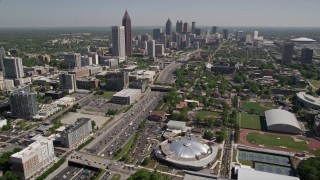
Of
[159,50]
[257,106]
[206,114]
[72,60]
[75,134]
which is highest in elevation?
[159,50]

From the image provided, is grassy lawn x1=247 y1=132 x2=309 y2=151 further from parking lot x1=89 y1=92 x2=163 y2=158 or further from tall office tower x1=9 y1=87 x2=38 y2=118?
tall office tower x1=9 y1=87 x2=38 y2=118

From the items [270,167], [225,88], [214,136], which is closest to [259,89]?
[225,88]

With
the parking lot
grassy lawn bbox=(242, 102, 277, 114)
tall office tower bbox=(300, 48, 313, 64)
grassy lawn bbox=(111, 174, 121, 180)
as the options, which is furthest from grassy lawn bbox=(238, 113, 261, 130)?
tall office tower bbox=(300, 48, 313, 64)

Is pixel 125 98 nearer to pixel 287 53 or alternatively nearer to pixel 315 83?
pixel 315 83

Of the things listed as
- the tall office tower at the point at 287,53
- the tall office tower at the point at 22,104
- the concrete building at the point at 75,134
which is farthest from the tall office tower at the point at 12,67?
the tall office tower at the point at 287,53

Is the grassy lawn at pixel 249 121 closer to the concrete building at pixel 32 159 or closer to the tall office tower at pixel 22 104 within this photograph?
the concrete building at pixel 32 159

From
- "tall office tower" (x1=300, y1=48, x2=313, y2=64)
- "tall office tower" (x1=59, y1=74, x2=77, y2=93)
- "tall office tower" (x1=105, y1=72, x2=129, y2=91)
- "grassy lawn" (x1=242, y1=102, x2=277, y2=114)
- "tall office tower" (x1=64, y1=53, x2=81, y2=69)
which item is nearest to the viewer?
"grassy lawn" (x1=242, y1=102, x2=277, y2=114)

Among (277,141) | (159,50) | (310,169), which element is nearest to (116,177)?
(310,169)
